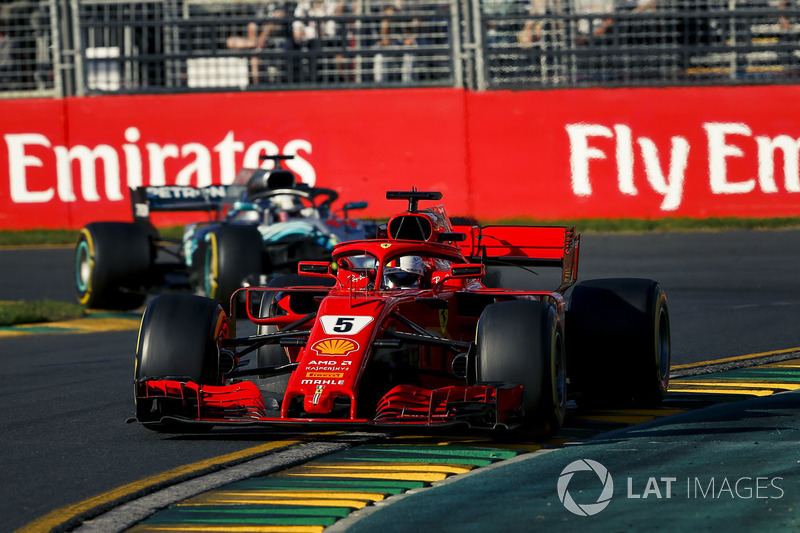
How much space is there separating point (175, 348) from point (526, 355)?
1.74 metres

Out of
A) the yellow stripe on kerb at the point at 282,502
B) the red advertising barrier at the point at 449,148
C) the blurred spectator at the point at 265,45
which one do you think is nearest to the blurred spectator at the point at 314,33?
the blurred spectator at the point at 265,45

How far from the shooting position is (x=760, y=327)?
11.1m

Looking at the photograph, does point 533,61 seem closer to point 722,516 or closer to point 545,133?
point 545,133

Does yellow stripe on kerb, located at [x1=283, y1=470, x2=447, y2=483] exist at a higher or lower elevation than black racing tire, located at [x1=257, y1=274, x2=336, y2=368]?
lower

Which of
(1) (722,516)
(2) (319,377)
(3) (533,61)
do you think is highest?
(3) (533,61)

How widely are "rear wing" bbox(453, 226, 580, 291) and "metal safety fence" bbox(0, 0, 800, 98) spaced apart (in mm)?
A: 9906

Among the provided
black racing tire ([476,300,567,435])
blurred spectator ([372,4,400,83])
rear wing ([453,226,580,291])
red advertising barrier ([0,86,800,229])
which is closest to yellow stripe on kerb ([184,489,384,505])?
A: black racing tire ([476,300,567,435])

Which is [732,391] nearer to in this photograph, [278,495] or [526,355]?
[526,355]

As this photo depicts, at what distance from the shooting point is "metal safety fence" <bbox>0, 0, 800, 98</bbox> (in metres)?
18.6

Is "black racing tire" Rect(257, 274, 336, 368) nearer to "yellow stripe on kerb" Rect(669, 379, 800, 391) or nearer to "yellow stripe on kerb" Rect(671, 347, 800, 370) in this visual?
"yellow stripe on kerb" Rect(669, 379, 800, 391)

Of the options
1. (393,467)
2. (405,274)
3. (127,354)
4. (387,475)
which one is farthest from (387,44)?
(387,475)

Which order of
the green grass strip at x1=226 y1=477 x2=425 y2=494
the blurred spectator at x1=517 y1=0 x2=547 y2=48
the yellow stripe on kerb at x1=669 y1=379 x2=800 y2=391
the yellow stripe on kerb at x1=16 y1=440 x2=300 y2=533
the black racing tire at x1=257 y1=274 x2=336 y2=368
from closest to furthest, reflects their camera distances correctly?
the yellow stripe on kerb at x1=16 y1=440 x2=300 y2=533
the green grass strip at x1=226 y1=477 x2=425 y2=494
the black racing tire at x1=257 y1=274 x2=336 y2=368
the yellow stripe on kerb at x1=669 y1=379 x2=800 y2=391
the blurred spectator at x1=517 y1=0 x2=547 y2=48

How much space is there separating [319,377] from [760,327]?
18.6 feet

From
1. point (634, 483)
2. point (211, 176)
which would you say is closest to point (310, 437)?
point (634, 483)
